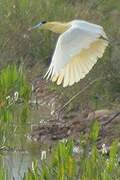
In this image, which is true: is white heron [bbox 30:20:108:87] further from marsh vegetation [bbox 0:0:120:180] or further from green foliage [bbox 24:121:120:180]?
green foliage [bbox 24:121:120:180]

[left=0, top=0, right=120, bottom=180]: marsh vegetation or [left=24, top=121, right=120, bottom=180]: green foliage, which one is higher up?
[left=0, top=0, right=120, bottom=180]: marsh vegetation

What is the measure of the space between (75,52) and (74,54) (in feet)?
0.14

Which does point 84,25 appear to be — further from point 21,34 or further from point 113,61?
point 21,34

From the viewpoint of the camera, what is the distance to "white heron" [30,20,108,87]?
8.05 meters

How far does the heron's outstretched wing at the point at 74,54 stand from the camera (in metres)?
8.02

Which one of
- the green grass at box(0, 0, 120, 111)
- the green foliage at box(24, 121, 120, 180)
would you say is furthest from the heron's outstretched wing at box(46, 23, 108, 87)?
the green grass at box(0, 0, 120, 111)

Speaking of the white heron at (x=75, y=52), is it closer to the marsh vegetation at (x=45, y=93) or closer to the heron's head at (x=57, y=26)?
the heron's head at (x=57, y=26)

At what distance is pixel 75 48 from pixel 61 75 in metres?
0.34

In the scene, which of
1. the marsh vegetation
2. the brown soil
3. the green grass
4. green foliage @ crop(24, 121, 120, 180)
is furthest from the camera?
the green grass

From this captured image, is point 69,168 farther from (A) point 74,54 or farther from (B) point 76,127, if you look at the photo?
(B) point 76,127

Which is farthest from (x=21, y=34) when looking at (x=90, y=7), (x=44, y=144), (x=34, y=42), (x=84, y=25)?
(x=84, y=25)

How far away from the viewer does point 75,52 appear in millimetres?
8406

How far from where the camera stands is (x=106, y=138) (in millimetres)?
11039

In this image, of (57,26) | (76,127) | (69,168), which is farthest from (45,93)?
(69,168)
